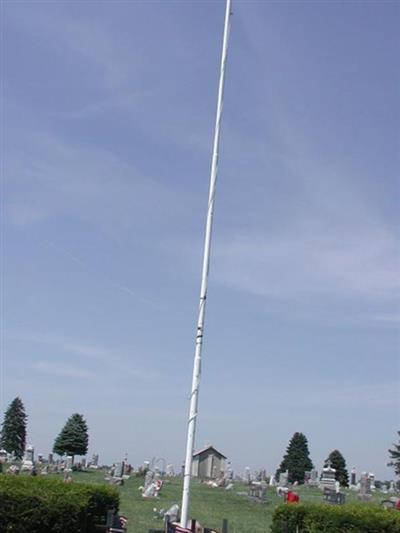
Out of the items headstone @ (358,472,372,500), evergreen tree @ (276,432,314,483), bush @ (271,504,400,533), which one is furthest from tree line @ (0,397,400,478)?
bush @ (271,504,400,533)

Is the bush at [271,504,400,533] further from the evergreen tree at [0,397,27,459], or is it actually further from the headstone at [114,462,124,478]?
the evergreen tree at [0,397,27,459]

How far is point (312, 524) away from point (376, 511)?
4.44 feet

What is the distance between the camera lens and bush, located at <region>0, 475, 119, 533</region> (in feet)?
38.4

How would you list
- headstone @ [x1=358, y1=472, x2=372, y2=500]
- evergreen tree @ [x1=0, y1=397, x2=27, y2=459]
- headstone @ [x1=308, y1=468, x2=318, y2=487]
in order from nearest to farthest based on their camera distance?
headstone @ [x1=358, y1=472, x2=372, y2=500], headstone @ [x1=308, y1=468, x2=318, y2=487], evergreen tree @ [x1=0, y1=397, x2=27, y2=459]

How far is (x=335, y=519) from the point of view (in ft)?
43.5

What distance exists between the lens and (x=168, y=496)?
25.6 m

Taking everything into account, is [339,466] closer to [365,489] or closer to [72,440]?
[365,489]

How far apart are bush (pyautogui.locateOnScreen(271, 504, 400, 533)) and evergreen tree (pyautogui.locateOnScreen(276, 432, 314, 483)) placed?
34.4 metres

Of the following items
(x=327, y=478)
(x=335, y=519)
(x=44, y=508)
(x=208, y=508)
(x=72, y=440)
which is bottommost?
(x=44, y=508)

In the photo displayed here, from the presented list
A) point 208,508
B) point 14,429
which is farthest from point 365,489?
point 14,429

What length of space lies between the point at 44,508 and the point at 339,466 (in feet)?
126

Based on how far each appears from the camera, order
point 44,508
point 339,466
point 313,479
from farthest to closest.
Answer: point 339,466, point 313,479, point 44,508

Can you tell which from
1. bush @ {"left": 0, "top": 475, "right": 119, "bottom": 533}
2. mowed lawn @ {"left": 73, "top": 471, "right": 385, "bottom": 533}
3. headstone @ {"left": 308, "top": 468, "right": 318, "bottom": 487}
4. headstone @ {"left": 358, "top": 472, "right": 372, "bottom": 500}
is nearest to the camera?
bush @ {"left": 0, "top": 475, "right": 119, "bottom": 533}

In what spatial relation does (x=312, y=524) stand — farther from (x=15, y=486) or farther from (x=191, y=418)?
(x=15, y=486)
